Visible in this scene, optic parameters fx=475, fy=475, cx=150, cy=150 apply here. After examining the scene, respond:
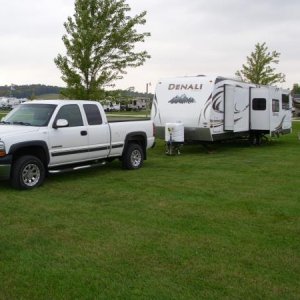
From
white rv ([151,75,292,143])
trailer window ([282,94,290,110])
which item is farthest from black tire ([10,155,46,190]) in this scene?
trailer window ([282,94,290,110])

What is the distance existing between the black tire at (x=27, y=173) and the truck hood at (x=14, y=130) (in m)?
0.49

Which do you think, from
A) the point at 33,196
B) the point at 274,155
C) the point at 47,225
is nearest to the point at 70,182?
the point at 33,196

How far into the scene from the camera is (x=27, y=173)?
9.12 metres

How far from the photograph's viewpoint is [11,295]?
169 inches

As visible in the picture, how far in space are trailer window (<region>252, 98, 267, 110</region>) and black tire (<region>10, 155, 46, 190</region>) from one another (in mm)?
10856

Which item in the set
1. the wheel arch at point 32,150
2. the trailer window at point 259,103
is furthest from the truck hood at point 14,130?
the trailer window at point 259,103

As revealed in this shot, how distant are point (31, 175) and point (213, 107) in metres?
7.85

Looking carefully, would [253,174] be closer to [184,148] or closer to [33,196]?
[33,196]

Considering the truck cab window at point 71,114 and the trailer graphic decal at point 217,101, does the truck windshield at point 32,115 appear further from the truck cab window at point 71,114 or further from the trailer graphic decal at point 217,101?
the trailer graphic decal at point 217,101

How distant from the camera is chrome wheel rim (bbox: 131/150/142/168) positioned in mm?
11953

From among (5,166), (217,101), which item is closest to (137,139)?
(5,166)

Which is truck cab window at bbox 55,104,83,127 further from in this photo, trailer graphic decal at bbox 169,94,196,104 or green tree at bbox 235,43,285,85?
green tree at bbox 235,43,285,85

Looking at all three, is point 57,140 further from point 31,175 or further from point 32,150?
point 31,175

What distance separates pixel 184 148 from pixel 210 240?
12187 millimetres
